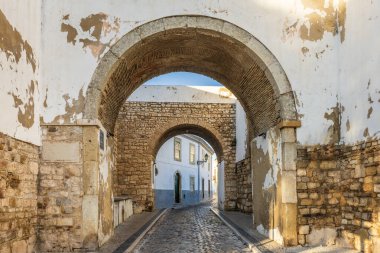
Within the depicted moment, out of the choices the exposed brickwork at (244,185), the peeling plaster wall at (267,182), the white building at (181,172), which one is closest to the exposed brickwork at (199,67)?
the peeling plaster wall at (267,182)

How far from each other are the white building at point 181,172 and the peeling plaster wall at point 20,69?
14358 mm

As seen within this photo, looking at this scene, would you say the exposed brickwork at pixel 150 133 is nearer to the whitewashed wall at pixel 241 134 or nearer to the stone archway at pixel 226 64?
the whitewashed wall at pixel 241 134

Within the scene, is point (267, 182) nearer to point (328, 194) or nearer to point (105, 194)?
point (328, 194)

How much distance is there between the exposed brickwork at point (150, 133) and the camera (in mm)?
16062

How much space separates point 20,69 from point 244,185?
33.1 ft

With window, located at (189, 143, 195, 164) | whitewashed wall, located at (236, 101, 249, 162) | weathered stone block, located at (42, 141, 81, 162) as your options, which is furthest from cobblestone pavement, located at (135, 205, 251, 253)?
window, located at (189, 143, 195, 164)

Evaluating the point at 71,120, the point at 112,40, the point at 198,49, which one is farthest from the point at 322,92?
the point at 71,120

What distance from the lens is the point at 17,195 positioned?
6215 mm

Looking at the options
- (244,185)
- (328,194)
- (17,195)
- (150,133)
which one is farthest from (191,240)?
(150,133)

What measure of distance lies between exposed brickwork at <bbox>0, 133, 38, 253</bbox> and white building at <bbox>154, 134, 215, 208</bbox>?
14.3 m

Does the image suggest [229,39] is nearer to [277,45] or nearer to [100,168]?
A: [277,45]

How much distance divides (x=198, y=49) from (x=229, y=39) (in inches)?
51.0

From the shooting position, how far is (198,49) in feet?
29.5

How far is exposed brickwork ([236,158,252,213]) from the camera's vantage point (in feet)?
46.5
